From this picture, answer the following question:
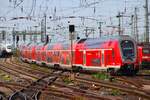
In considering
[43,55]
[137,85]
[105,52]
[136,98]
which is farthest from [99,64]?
[43,55]

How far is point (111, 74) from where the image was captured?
29609mm

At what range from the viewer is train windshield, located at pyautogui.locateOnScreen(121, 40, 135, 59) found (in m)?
29.3

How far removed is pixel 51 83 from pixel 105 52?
20.4ft

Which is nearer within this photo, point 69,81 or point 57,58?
point 69,81

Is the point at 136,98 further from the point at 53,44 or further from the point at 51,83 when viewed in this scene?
the point at 53,44

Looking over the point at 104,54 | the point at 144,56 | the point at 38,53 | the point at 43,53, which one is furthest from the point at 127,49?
the point at 38,53

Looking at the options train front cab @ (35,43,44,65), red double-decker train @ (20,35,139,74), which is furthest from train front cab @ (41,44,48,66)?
red double-decker train @ (20,35,139,74)

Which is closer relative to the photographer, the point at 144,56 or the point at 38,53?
the point at 144,56

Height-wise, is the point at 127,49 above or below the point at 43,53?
above

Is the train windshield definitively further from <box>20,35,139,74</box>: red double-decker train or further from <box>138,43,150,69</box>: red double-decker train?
<box>138,43,150,69</box>: red double-decker train

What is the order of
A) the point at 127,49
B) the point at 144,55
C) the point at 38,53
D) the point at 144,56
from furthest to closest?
the point at 38,53 → the point at 144,55 → the point at 144,56 → the point at 127,49

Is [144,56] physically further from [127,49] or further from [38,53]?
[38,53]

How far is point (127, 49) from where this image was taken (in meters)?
29.6

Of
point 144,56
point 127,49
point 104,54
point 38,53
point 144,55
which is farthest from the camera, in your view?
point 38,53
